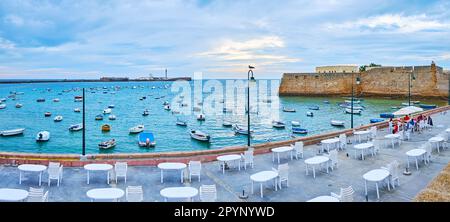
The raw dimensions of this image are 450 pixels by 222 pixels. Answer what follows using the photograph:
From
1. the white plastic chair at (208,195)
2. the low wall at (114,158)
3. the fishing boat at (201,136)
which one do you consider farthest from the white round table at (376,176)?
the fishing boat at (201,136)

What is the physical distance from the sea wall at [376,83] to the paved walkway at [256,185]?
2852 inches

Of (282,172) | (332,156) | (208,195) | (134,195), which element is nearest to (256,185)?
(282,172)

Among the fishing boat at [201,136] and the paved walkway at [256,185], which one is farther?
the fishing boat at [201,136]

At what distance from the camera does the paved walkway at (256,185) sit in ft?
29.6

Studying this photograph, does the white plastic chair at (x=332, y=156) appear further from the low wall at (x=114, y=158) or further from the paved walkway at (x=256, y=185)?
the low wall at (x=114, y=158)

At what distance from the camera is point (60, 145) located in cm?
3697

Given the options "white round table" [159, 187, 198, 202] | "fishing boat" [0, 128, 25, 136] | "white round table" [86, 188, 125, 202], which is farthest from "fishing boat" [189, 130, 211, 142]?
"white round table" [86, 188, 125, 202]

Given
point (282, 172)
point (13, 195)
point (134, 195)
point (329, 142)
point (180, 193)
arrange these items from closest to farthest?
point (13, 195)
point (134, 195)
point (180, 193)
point (282, 172)
point (329, 142)

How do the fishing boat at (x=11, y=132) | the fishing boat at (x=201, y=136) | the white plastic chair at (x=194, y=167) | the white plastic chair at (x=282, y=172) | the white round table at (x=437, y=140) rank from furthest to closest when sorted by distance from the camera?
the fishing boat at (x=11, y=132) < the fishing boat at (x=201, y=136) < the white round table at (x=437, y=140) < the white plastic chair at (x=194, y=167) < the white plastic chair at (x=282, y=172)

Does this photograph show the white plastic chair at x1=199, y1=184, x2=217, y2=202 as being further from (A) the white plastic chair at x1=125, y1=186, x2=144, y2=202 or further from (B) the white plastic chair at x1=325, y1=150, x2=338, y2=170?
(B) the white plastic chair at x1=325, y1=150, x2=338, y2=170

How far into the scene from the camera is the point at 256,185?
1001 cm

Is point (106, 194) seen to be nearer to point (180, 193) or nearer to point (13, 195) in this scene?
point (180, 193)

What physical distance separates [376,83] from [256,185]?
85.4 m
